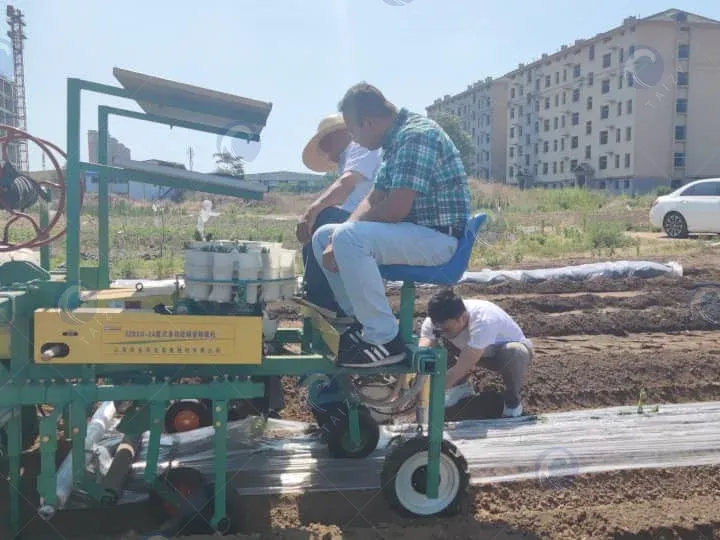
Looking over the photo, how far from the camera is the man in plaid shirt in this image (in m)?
3.47

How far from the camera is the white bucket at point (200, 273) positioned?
3.41m

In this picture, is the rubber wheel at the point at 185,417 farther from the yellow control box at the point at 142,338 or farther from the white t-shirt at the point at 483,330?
the white t-shirt at the point at 483,330

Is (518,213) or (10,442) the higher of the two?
(518,213)

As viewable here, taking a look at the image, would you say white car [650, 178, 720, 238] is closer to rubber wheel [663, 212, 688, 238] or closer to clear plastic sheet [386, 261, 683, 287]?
rubber wheel [663, 212, 688, 238]

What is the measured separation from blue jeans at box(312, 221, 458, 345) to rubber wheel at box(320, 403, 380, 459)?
1199 millimetres

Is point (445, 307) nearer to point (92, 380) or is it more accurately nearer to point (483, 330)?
point (483, 330)

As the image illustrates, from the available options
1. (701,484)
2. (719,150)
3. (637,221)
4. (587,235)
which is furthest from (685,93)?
(701,484)

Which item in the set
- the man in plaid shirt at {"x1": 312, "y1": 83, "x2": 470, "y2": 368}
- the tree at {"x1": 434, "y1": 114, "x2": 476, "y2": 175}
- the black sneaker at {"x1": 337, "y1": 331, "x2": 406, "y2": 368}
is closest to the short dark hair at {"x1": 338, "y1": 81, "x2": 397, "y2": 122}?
the man in plaid shirt at {"x1": 312, "y1": 83, "x2": 470, "y2": 368}

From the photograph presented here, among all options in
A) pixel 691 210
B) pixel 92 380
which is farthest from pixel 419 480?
pixel 691 210

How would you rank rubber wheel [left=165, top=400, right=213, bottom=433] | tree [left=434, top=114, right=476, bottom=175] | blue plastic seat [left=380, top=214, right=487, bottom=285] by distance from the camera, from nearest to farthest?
1. blue plastic seat [left=380, top=214, right=487, bottom=285]
2. rubber wheel [left=165, top=400, right=213, bottom=433]
3. tree [left=434, top=114, right=476, bottom=175]

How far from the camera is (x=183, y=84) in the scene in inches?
135

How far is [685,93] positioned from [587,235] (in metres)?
44.0

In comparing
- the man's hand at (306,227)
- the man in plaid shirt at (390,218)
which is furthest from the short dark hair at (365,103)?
the man's hand at (306,227)

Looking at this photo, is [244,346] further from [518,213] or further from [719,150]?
[719,150]
